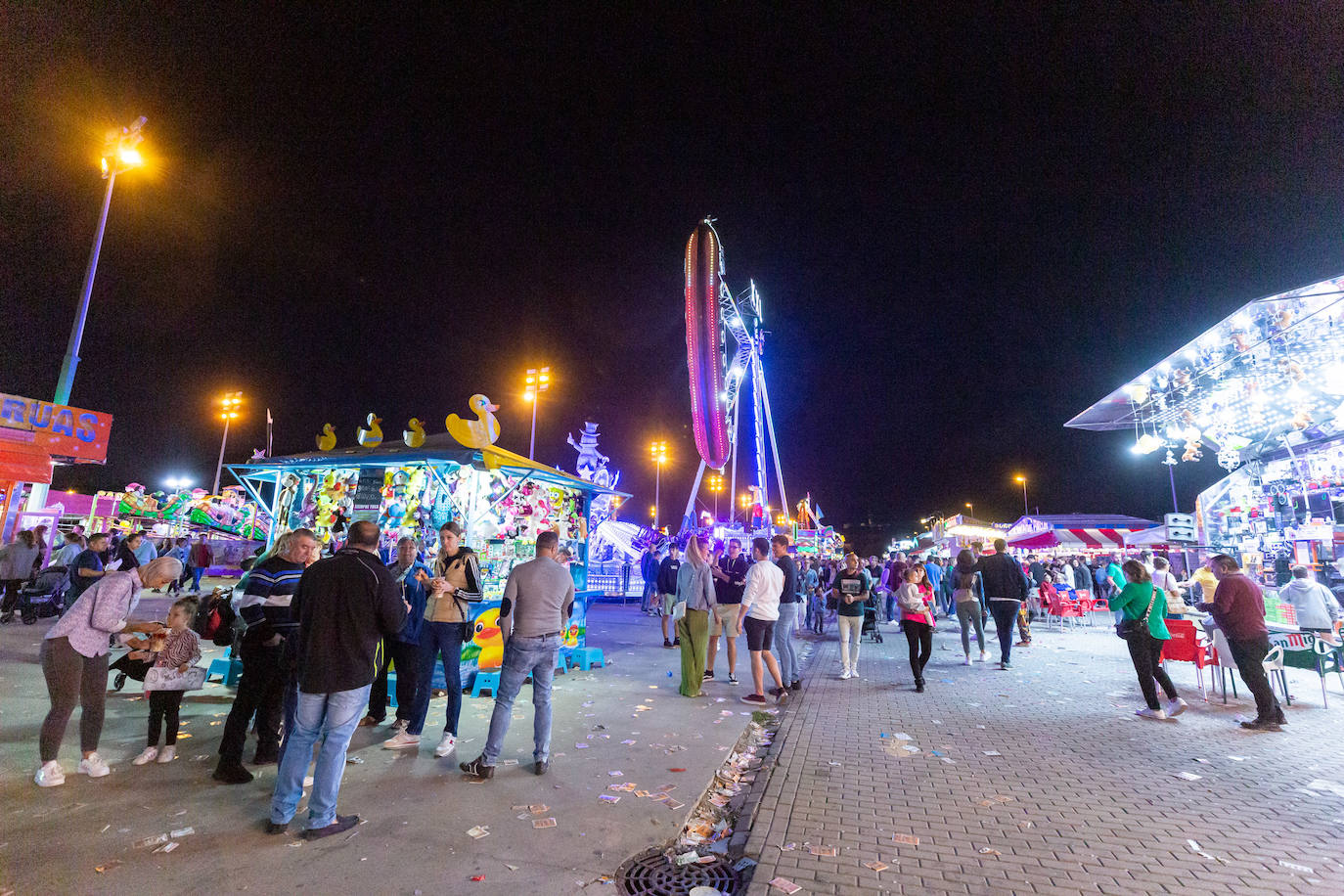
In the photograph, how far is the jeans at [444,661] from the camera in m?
5.32

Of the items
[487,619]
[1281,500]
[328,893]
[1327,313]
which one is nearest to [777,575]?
[487,619]

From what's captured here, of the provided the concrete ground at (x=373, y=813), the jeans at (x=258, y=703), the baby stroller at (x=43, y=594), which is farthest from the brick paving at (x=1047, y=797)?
the baby stroller at (x=43, y=594)

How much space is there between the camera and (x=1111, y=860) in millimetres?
3363

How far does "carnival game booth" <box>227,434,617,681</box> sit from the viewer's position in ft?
24.9

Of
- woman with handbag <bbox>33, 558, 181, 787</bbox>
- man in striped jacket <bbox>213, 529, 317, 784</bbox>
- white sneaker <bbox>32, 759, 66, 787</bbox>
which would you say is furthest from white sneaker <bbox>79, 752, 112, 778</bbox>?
man in striped jacket <bbox>213, 529, 317, 784</bbox>

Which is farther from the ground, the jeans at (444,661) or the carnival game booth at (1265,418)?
the carnival game booth at (1265,418)

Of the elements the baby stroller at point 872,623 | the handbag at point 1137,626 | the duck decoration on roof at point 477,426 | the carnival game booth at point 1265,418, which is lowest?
the baby stroller at point 872,623

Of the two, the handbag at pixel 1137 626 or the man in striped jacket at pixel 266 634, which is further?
the handbag at pixel 1137 626

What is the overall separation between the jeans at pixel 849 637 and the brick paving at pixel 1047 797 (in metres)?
1.23

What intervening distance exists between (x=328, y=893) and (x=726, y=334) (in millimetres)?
27726

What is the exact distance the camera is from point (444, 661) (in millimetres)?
5348

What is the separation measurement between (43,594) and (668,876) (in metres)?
15.3

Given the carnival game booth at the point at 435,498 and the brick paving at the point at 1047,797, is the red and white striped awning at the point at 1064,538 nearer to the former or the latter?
the brick paving at the point at 1047,797

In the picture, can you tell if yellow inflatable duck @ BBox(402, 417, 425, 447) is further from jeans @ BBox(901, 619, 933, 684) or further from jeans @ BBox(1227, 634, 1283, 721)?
jeans @ BBox(1227, 634, 1283, 721)
